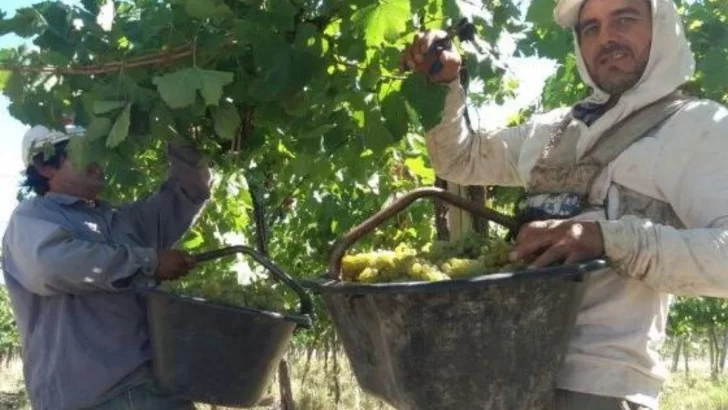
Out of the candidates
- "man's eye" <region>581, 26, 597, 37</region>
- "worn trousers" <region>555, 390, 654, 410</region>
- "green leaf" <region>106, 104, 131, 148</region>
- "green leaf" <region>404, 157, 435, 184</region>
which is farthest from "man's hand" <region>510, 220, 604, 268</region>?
"green leaf" <region>404, 157, 435, 184</region>

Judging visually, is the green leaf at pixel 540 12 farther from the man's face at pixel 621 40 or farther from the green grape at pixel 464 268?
the green grape at pixel 464 268

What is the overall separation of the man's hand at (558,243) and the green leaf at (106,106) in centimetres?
121

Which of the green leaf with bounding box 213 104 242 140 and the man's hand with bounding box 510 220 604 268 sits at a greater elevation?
the green leaf with bounding box 213 104 242 140

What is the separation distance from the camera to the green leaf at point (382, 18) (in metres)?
2.26

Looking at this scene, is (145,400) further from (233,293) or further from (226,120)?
(226,120)

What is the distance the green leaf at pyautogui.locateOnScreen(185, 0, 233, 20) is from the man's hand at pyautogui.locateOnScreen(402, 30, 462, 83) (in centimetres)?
53

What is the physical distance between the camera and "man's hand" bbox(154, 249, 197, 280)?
10.0 ft

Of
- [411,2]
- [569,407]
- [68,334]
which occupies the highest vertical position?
[411,2]

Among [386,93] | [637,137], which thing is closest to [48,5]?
[386,93]

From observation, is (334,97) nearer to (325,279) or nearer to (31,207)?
(325,279)

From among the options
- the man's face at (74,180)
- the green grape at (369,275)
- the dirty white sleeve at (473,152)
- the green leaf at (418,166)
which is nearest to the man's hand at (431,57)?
the dirty white sleeve at (473,152)

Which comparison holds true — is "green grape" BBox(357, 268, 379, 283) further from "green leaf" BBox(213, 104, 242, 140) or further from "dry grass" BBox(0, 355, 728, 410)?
"dry grass" BBox(0, 355, 728, 410)

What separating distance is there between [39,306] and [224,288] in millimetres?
874

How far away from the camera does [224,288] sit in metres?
2.89
